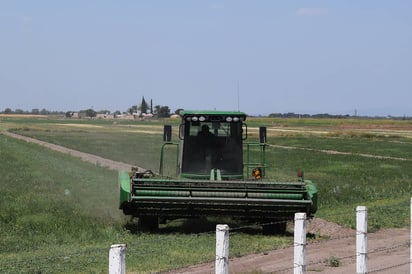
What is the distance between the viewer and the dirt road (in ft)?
34.2

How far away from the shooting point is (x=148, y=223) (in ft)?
46.1

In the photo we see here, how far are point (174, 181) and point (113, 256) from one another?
8.08 m

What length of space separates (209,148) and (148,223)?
2.10 metres

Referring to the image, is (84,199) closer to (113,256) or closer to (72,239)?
(72,239)

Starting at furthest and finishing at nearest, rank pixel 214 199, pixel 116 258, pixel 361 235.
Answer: pixel 214 199 → pixel 361 235 → pixel 116 258

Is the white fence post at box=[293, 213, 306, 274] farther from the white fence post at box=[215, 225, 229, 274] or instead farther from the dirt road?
the dirt road

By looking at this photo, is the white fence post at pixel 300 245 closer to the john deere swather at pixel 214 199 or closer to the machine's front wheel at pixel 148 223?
the john deere swather at pixel 214 199

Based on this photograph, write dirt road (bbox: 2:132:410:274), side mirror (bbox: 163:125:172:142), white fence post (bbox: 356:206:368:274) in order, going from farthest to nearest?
side mirror (bbox: 163:125:172:142) < dirt road (bbox: 2:132:410:274) < white fence post (bbox: 356:206:368:274)

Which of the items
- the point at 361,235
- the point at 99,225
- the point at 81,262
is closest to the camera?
the point at 361,235

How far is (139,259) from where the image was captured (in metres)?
11.0

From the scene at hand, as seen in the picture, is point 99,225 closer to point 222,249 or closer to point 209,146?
point 209,146

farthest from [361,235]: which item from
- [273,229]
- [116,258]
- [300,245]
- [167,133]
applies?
[167,133]

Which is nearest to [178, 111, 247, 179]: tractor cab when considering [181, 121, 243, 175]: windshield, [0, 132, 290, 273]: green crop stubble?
[181, 121, 243, 175]: windshield

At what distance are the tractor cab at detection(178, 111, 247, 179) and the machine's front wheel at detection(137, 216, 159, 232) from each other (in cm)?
130
